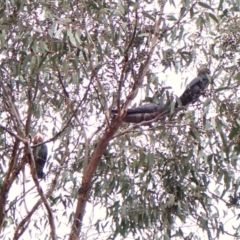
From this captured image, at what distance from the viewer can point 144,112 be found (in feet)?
9.50

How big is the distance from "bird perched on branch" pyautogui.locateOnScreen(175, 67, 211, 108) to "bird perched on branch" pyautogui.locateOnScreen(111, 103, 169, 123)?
0.28 ft

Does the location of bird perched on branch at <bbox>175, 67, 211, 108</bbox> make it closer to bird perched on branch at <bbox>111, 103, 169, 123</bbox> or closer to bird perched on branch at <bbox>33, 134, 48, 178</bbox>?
bird perched on branch at <bbox>111, 103, 169, 123</bbox>

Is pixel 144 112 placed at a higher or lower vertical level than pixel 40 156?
lower

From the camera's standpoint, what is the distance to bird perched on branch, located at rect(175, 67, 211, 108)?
2.84 m

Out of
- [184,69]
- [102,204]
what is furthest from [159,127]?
[102,204]

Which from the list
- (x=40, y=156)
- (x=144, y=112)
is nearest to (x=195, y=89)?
(x=144, y=112)

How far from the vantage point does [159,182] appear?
322cm

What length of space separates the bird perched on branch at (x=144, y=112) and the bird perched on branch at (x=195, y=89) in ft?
0.28

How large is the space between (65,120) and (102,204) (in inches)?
19.5

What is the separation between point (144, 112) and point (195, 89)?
255 millimetres

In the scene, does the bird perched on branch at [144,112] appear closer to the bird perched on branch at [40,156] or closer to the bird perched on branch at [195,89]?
the bird perched on branch at [195,89]

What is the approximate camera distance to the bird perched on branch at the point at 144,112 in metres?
2.87

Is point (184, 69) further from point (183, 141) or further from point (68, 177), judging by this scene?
point (68, 177)

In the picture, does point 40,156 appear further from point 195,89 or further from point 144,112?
point 195,89
